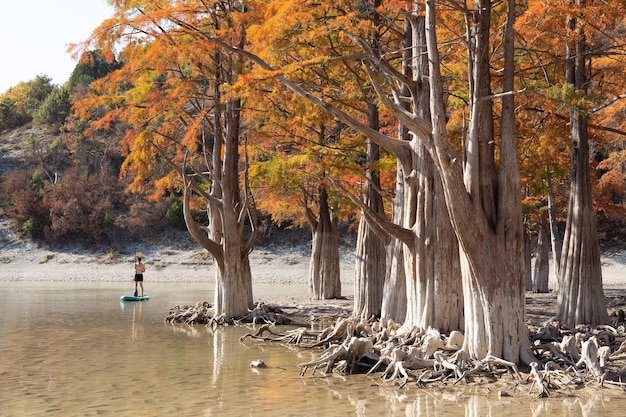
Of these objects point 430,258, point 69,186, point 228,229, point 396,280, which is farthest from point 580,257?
point 69,186

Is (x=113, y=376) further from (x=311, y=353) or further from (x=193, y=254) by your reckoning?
(x=193, y=254)

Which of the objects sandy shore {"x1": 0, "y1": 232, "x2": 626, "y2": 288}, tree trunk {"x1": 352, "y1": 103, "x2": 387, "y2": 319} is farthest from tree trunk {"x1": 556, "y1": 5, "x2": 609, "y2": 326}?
sandy shore {"x1": 0, "y1": 232, "x2": 626, "y2": 288}

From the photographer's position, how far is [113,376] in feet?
35.1

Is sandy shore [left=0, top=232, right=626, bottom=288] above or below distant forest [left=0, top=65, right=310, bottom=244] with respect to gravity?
below

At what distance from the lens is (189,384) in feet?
32.9

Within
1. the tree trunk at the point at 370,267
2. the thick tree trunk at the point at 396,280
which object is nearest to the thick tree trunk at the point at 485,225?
the thick tree trunk at the point at 396,280

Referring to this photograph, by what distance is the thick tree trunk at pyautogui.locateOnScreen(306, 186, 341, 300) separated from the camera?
81.8 feet

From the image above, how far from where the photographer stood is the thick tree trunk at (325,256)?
24.9 m

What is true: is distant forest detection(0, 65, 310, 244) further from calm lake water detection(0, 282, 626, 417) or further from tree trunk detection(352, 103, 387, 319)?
calm lake water detection(0, 282, 626, 417)

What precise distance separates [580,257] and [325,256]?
445 inches

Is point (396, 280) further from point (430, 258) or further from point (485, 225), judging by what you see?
point (485, 225)

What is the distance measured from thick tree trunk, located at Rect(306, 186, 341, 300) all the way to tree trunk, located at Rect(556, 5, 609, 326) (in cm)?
1047

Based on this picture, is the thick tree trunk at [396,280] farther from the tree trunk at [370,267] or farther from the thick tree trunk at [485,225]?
the thick tree trunk at [485,225]

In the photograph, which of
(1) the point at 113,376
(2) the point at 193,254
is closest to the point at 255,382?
(1) the point at 113,376
